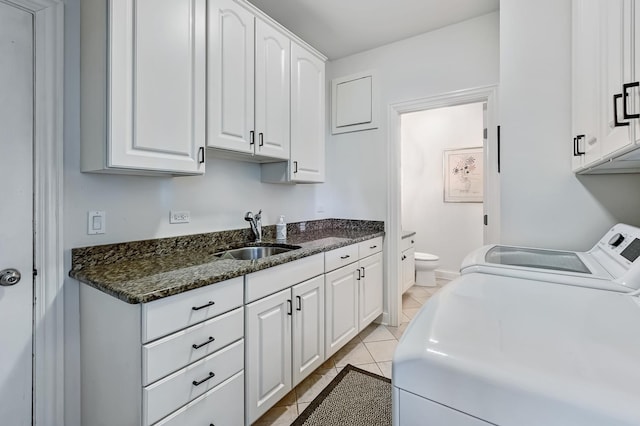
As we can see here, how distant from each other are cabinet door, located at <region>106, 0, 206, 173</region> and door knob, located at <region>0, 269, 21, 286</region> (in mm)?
604

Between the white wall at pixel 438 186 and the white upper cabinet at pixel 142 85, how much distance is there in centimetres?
315

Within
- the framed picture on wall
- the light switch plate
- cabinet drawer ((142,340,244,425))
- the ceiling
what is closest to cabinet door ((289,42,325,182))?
the ceiling

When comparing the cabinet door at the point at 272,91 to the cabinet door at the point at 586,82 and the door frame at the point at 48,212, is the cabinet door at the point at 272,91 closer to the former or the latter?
the door frame at the point at 48,212

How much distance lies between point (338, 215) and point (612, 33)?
91.6 inches

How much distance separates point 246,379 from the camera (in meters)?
1.40

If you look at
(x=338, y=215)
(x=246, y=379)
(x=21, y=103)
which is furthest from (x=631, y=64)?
(x=338, y=215)

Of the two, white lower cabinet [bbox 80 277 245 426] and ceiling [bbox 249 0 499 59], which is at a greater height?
ceiling [bbox 249 0 499 59]

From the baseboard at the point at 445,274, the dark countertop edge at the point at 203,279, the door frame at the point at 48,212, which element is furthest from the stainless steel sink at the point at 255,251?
the baseboard at the point at 445,274

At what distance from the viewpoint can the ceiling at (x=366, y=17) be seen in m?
2.12

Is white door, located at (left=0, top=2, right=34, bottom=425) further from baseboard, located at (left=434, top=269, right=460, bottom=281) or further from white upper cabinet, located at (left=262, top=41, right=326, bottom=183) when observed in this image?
baseboard, located at (left=434, top=269, right=460, bottom=281)

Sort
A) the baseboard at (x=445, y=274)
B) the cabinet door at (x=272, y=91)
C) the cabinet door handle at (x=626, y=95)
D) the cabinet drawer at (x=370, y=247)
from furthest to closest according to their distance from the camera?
the baseboard at (x=445, y=274) → the cabinet drawer at (x=370, y=247) → the cabinet door at (x=272, y=91) → the cabinet door handle at (x=626, y=95)

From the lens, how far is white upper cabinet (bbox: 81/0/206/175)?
1215mm

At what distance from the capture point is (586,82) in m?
1.25

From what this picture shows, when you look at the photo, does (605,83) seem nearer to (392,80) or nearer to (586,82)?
(586,82)
